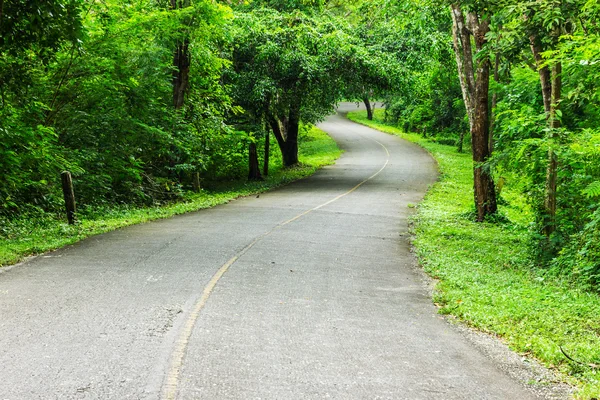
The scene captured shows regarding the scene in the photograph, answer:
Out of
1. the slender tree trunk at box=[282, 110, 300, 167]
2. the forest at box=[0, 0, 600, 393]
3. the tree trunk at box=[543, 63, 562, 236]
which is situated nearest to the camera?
the forest at box=[0, 0, 600, 393]

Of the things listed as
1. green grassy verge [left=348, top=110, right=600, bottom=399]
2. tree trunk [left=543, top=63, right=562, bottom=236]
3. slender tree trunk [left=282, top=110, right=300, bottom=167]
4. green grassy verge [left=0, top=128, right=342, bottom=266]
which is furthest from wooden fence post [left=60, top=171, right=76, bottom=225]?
slender tree trunk [left=282, top=110, right=300, bottom=167]

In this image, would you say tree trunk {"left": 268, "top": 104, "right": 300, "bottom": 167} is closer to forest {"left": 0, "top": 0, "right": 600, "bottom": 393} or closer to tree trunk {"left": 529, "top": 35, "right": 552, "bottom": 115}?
forest {"left": 0, "top": 0, "right": 600, "bottom": 393}

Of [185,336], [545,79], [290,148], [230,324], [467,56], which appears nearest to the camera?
[185,336]

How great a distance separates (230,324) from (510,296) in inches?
168

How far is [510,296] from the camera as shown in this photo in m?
8.67

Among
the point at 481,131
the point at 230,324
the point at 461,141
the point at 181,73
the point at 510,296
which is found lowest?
the point at 510,296

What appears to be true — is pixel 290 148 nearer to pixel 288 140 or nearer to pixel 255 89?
pixel 288 140

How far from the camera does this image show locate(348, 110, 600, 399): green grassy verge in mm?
6367

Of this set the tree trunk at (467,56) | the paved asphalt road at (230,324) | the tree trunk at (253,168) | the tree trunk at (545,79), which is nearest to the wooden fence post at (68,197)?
the paved asphalt road at (230,324)

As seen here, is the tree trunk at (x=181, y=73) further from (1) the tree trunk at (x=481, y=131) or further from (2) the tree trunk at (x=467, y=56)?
(1) the tree trunk at (x=481, y=131)

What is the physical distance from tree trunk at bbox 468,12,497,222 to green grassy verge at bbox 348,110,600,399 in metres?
0.71

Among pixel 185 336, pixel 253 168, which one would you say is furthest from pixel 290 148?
pixel 185 336

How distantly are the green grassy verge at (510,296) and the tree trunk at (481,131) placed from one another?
71 centimetres

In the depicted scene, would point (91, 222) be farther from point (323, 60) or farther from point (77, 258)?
point (323, 60)
